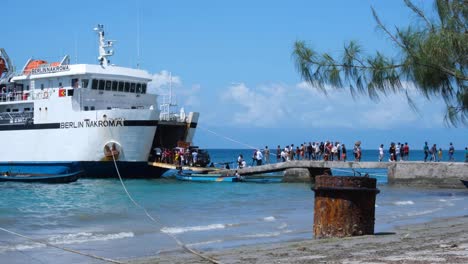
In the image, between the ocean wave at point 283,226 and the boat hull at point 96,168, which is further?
the boat hull at point 96,168

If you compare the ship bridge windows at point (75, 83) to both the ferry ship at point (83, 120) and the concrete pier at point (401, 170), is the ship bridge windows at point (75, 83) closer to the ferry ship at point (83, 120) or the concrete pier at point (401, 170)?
the ferry ship at point (83, 120)

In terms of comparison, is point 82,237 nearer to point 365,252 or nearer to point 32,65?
point 365,252

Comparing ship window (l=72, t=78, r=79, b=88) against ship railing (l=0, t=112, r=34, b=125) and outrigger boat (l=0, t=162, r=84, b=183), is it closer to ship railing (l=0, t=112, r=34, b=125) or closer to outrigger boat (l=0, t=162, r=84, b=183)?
ship railing (l=0, t=112, r=34, b=125)

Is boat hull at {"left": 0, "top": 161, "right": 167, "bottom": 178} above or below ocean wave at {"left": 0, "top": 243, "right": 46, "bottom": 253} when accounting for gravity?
above

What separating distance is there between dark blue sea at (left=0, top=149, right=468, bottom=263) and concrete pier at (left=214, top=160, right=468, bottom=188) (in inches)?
51.4

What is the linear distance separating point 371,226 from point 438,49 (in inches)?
117

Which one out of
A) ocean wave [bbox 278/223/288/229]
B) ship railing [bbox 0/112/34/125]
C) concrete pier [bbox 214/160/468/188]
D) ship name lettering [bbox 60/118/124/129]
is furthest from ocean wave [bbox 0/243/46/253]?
ship railing [bbox 0/112/34/125]

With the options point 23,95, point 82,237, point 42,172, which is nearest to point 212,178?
point 42,172

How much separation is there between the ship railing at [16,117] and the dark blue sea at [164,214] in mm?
4758

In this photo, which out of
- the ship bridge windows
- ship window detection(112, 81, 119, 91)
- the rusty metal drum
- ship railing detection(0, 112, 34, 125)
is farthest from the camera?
ship railing detection(0, 112, 34, 125)

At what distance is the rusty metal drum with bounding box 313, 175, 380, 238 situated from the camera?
35.3 ft

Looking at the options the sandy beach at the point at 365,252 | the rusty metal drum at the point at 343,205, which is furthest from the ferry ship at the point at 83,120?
the rusty metal drum at the point at 343,205

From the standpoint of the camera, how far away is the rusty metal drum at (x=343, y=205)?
35.3 ft

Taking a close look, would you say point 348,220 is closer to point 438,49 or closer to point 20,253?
point 438,49
